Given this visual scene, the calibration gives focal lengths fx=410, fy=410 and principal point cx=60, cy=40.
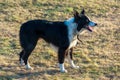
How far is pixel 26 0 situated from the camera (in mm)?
13742

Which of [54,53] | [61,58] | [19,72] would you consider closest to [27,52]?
[19,72]

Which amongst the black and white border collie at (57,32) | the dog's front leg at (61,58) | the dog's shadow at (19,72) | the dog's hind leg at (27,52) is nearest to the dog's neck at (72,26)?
the black and white border collie at (57,32)

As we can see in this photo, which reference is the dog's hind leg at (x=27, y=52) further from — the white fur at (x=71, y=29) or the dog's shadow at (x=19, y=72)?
the white fur at (x=71, y=29)

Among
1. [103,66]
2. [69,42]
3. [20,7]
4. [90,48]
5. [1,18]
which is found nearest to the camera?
[69,42]

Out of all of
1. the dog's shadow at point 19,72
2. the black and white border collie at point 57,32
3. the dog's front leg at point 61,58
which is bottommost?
the dog's shadow at point 19,72

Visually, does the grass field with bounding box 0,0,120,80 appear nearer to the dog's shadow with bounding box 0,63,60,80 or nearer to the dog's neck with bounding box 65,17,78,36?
the dog's shadow with bounding box 0,63,60,80

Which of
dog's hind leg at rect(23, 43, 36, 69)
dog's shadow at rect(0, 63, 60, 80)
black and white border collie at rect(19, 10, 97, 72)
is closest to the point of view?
dog's shadow at rect(0, 63, 60, 80)

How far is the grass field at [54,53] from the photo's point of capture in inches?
369

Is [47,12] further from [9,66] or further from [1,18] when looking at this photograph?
[9,66]

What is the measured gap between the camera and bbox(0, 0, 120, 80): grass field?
9383mm

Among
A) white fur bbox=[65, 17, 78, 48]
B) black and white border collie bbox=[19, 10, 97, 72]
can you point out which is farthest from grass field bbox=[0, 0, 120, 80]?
white fur bbox=[65, 17, 78, 48]

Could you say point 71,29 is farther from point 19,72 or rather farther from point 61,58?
point 19,72

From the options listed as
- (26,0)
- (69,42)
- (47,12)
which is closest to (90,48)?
(69,42)

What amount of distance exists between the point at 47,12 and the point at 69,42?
13.3ft
